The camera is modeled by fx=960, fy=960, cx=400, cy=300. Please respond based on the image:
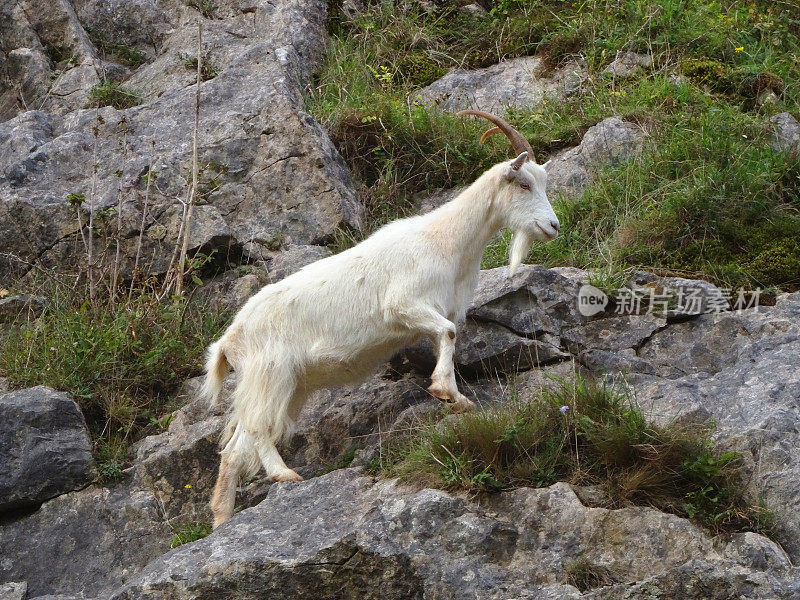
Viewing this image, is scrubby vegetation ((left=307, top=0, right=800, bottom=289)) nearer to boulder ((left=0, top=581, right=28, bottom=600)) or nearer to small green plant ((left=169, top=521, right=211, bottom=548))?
small green plant ((left=169, top=521, right=211, bottom=548))

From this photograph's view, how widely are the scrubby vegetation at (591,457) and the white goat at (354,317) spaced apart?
1.93 feet

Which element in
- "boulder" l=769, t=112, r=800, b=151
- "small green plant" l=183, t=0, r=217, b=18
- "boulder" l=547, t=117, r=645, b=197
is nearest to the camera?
"boulder" l=769, t=112, r=800, b=151

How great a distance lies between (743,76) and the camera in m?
9.27

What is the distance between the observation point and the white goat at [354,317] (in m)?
5.83

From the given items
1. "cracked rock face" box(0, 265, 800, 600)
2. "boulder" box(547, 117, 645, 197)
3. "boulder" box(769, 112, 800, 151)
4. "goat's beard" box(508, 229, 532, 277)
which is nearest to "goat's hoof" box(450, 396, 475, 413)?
"cracked rock face" box(0, 265, 800, 600)

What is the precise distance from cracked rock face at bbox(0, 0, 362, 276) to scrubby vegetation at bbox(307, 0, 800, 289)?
586 millimetres

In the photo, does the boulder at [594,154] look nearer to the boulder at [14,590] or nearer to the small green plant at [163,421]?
the small green plant at [163,421]

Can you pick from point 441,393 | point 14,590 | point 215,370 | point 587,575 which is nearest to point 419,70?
point 215,370

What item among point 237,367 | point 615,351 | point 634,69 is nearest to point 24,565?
point 237,367

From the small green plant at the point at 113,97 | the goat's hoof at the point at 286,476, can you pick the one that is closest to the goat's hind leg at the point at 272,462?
the goat's hoof at the point at 286,476

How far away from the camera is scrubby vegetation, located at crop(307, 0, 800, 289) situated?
24.2 feet

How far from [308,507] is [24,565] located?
2.09 metres

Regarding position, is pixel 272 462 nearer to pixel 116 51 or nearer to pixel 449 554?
pixel 449 554

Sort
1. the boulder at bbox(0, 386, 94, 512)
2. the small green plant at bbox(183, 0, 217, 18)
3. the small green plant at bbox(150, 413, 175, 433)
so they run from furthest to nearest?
the small green plant at bbox(183, 0, 217, 18), the small green plant at bbox(150, 413, 175, 433), the boulder at bbox(0, 386, 94, 512)
